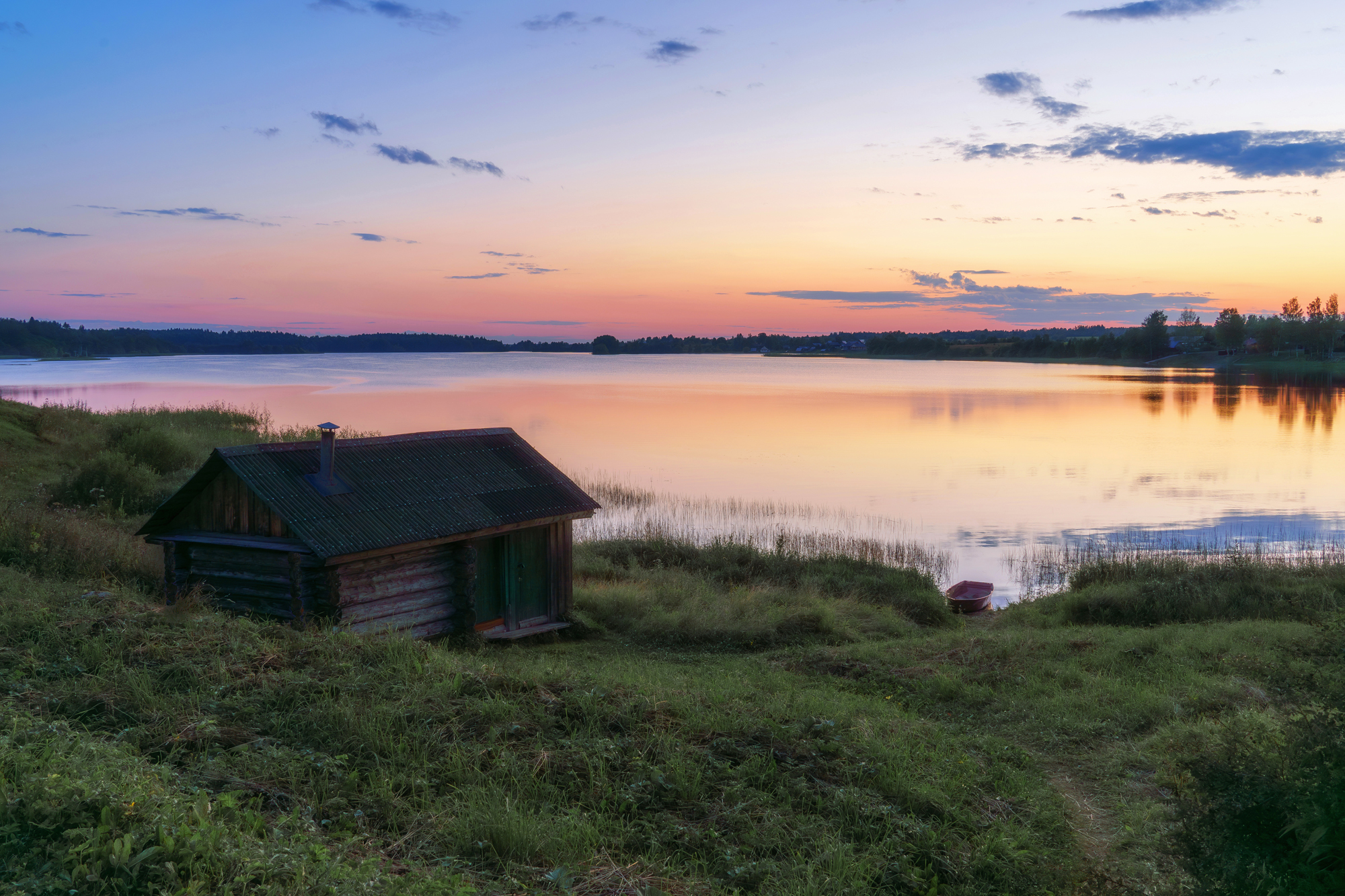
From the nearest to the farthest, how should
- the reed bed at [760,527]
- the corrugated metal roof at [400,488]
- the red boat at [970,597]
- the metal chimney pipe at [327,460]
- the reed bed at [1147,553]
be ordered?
the corrugated metal roof at [400,488] < the metal chimney pipe at [327,460] < the red boat at [970,597] < the reed bed at [1147,553] < the reed bed at [760,527]

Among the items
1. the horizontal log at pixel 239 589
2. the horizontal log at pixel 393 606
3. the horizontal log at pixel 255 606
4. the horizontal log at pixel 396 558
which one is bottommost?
the horizontal log at pixel 393 606

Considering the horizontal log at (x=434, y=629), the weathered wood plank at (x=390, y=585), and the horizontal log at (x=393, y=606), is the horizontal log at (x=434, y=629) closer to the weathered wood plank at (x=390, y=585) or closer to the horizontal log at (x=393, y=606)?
the horizontal log at (x=393, y=606)

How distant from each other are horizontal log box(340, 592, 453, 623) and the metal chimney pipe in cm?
222

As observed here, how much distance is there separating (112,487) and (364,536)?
54.2 feet

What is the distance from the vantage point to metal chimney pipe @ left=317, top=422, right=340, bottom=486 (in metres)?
14.1

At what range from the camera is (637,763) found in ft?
25.4

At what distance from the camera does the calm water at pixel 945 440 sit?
3306cm

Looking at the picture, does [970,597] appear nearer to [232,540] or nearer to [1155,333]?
[232,540]

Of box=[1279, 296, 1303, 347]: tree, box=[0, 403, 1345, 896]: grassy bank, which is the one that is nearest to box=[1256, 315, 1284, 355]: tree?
box=[1279, 296, 1303, 347]: tree

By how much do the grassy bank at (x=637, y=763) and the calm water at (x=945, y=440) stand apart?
13.9m

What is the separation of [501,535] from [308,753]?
9.06 meters

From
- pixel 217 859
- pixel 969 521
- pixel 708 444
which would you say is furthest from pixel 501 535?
pixel 708 444

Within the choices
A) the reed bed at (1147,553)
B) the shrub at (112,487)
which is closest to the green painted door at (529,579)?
the reed bed at (1147,553)

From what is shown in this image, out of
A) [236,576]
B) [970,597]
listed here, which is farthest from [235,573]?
[970,597]
